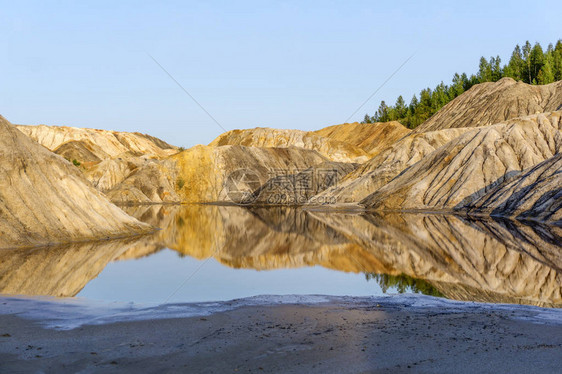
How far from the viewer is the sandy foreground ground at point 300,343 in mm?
7070

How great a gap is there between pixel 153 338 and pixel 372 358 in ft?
11.3

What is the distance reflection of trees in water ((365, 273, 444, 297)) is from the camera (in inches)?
544

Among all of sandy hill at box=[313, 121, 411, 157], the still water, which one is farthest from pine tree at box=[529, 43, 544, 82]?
the still water

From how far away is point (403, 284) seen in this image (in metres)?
14.9

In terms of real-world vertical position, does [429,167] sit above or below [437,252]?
above

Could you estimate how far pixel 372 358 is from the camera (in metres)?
7.41

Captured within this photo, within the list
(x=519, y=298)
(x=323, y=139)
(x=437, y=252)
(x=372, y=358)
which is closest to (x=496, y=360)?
(x=372, y=358)

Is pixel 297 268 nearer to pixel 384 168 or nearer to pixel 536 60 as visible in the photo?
pixel 384 168

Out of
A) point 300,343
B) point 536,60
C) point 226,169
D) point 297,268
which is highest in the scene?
point 536,60

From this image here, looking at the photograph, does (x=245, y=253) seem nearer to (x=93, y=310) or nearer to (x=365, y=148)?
(x=93, y=310)

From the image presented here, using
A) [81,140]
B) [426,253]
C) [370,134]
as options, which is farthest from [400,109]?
[426,253]

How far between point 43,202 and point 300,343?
20.9m

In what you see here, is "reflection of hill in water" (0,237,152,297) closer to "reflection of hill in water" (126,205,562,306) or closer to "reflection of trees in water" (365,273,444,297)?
"reflection of hill in water" (126,205,562,306)

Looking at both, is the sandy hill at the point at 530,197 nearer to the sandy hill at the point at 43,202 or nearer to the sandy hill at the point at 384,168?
the sandy hill at the point at 384,168
